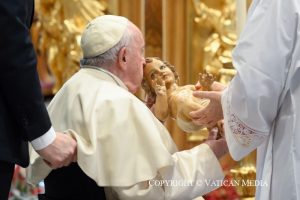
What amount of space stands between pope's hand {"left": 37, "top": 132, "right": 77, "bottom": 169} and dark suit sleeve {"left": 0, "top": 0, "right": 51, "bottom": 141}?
0.24ft

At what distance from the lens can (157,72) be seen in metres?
2.62

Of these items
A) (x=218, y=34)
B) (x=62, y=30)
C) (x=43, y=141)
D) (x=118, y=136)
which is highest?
(x=43, y=141)

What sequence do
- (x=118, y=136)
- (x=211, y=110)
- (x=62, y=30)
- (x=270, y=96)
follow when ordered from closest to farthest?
(x=270, y=96), (x=118, y=136), (x=211, y=110), (x=62, y=30)

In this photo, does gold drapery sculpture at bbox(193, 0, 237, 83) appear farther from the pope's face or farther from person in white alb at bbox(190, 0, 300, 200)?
person in white alb at bbox(190, 0, 300, 200)

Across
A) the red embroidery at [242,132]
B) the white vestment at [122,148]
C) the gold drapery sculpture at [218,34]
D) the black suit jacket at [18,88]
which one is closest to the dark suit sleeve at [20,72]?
the black suit jacket at [18,88]

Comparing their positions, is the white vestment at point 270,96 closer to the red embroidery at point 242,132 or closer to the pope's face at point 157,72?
the red embroidery at point 242,132

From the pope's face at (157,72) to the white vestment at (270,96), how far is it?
1.04 feet

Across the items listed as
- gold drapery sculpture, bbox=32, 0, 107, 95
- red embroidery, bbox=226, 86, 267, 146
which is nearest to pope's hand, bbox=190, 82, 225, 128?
red embroidery, bbox=226, 86, 267, 146

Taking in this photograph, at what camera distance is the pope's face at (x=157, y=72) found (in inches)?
103

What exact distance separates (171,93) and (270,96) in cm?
48

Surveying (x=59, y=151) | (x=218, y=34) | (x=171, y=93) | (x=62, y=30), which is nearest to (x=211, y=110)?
(x=171, y=93)

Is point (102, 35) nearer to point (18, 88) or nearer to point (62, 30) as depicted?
point (18, 88)

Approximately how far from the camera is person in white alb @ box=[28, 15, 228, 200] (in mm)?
2318

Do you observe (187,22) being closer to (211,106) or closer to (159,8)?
(159,8)
